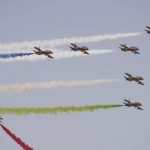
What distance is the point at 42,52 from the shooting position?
16850 cm

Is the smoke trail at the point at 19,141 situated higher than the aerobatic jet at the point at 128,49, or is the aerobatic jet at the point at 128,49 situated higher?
the aerobatic jet at the point at 128,49

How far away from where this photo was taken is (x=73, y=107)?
552ft

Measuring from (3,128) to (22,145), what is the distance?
7.29m

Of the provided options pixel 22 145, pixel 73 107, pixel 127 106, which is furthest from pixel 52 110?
pixel 127 106

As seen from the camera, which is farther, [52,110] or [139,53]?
[139,53]

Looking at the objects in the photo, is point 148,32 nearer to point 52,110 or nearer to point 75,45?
point 75,45

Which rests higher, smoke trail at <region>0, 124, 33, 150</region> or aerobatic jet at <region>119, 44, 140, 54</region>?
aerobatic jet at <region>119, 44, 140, 54</region>

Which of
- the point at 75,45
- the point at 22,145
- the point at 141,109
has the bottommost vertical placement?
the point at 22,145

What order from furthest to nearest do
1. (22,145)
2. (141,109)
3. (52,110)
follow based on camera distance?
(141,109)
(22,145)
(52,110)

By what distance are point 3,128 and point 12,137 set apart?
3.67 metres

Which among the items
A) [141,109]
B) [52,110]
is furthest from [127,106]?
[52,110]

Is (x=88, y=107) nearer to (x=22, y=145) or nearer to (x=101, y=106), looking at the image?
(x=101, y=106)

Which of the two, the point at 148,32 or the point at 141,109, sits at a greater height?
the point at 148,32

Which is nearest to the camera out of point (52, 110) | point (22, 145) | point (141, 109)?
point (52, 110)
